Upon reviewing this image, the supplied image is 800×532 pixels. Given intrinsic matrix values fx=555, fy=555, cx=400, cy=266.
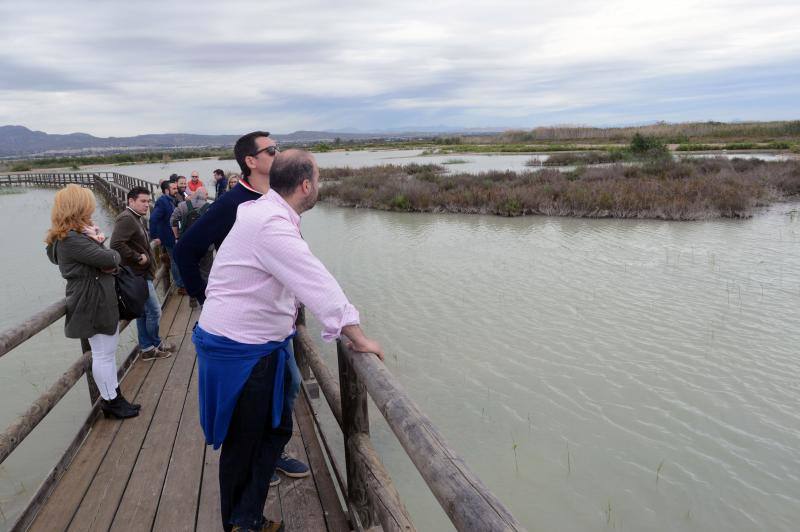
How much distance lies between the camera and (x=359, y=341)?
223 cm

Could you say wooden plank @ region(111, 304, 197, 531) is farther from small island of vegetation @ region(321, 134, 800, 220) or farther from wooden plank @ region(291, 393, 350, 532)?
small island of vegetation @ region(321, 134, 800, 220)

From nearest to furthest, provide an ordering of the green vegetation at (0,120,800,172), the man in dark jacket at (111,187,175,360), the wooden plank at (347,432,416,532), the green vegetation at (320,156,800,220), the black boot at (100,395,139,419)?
the wooden plank at (347,432,416,532), the black boot at (100,395,139,419), the man in dark jacket at (111,187,175,360), the green vegetation at (320,156,800,220), the green vegetation at (0,120,800,172)

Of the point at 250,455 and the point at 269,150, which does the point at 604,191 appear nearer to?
the point at 269,150

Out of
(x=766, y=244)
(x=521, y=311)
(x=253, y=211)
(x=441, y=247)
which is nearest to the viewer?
(x=253, y=211)

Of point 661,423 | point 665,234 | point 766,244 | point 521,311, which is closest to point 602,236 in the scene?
point 665,234

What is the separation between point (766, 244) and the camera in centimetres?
1209

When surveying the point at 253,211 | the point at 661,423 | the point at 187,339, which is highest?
the point at 253,211

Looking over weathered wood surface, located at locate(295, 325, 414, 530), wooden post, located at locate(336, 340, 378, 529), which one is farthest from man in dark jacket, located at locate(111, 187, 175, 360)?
wooden post, located at locate(336, 340, 378, 529)

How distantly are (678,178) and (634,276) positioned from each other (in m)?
11.3

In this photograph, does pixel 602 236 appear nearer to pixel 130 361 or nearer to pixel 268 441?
pixel 130 361

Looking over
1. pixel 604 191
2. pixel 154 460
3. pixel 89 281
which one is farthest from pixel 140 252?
pixel 604 191

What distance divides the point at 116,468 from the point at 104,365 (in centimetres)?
91

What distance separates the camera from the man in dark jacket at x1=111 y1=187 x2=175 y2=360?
16.5 feet

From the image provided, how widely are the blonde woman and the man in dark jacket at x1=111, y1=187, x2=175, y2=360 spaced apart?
1.01 m
